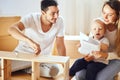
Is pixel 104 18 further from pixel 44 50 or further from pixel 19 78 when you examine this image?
pixel 19 78

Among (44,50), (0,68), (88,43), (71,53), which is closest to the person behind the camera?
(88,43)

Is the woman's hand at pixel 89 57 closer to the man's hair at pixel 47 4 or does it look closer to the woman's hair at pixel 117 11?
the woman's hair at pixel 117 11

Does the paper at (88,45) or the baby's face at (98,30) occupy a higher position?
the baby's face at (98,30)

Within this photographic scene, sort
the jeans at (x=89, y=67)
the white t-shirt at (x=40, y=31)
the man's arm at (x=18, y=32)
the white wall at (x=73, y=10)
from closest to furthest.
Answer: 1. the jeans at (x=89, y=67)
2. the man's arm at (x=18, y=32)
3. the white t-shirt at (x=40, y=31)
4. the white wall at (x=73, y=10)

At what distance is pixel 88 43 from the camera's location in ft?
3.70

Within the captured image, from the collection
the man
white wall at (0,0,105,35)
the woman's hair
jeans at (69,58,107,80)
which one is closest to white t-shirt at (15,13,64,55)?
the man

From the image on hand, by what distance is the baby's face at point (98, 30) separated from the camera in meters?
1.14

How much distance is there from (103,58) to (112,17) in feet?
0.79

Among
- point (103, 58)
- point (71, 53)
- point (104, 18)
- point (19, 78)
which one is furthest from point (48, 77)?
point (71, 53)

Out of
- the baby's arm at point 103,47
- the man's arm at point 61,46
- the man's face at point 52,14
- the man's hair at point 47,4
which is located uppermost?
the man's hair at point 47,4

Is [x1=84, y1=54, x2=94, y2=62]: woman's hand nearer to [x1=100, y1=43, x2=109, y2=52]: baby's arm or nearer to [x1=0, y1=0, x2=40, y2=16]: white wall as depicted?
[x1=100, y1=43, x2=109, y2=52]: baby's arm

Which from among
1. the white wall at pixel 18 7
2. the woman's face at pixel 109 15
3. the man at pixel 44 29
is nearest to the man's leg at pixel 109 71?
the woman's face at pixel 109 15

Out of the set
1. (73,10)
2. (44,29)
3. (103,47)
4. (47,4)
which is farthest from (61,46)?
(73,10)

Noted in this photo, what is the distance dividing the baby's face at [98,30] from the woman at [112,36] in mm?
69
